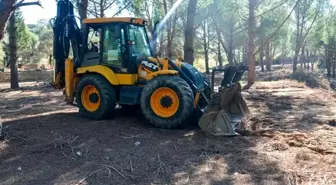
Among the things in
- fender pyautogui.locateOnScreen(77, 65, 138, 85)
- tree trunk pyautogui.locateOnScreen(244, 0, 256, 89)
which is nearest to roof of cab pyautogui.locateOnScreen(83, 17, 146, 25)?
fender pyautogui.locateOnScreen(77, 65, 138, 85)

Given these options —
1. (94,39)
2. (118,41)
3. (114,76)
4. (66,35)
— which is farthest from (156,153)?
(66,35)

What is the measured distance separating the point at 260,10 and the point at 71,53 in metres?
19.5

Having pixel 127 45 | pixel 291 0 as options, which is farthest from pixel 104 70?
pixel 291 0

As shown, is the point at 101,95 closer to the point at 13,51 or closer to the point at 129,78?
the point at 129,78

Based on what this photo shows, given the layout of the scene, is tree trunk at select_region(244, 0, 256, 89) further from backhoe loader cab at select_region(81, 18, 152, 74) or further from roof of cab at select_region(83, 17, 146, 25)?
roof of cab at select_region(83, 17, 146, 25)

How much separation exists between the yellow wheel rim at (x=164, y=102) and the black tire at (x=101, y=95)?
3.51 feet

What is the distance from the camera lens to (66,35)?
7969mm

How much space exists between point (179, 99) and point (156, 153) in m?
1.56

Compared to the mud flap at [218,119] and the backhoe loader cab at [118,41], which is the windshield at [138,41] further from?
the mud flap at [218,119]

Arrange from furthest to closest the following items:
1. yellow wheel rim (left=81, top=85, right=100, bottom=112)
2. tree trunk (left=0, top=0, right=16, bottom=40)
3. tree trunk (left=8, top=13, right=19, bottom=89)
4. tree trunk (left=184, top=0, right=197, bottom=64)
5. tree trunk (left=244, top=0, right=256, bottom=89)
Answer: tree trunk (left=8, top=13, right=19, bottom=89) → tree trunk (left=244, top=0, right=256, bottom=89) → tree trunk (left=184, top=0, right=197, bottom=64) → yellow wheel rim (left=81, top=85, right=100, bottom=112) → tree trunk (left=0, top=0, right=16, bottom=40)

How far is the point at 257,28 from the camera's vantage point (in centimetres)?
2905

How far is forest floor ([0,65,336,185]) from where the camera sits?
443 centimetres

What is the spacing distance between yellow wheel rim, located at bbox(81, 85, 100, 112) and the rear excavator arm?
0.76 meters

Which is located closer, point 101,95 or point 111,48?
point 101,95
